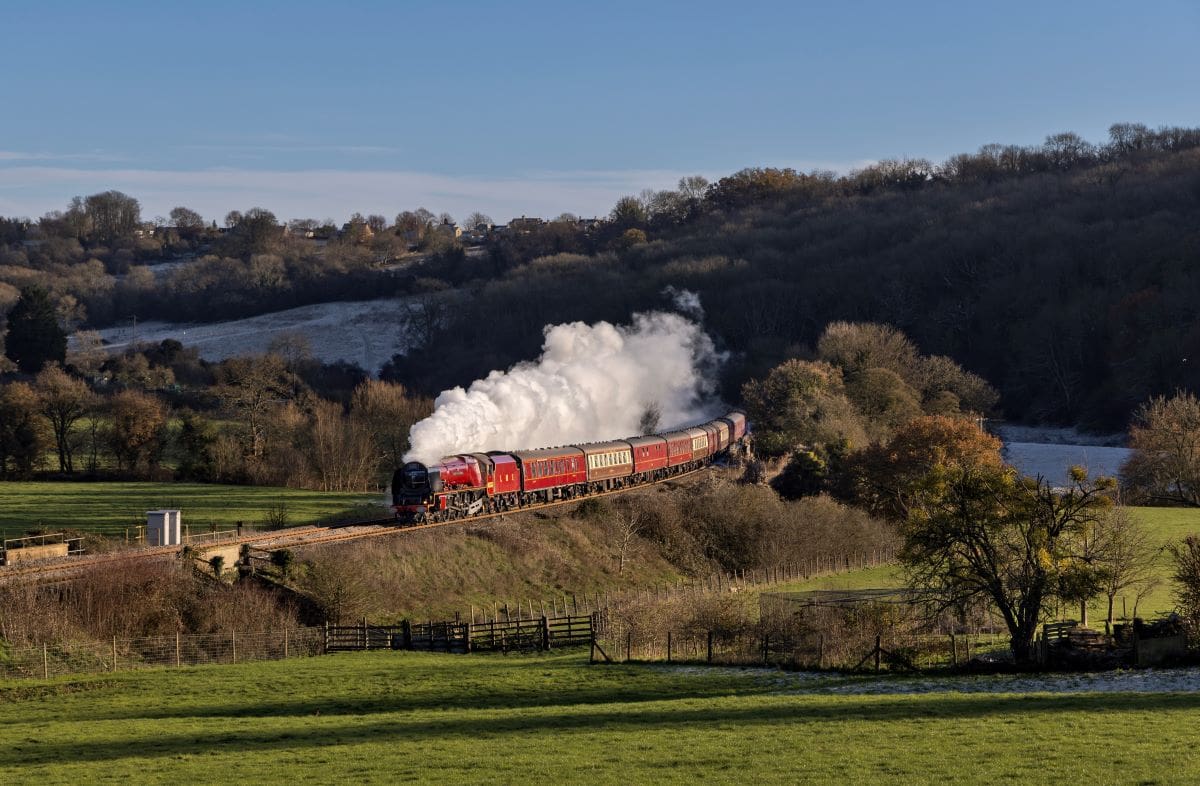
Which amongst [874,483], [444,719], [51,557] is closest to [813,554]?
[874,483]

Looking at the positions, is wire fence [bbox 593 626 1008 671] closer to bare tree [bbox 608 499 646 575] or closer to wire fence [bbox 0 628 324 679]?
wire fence [bbox 0 628 324 679]

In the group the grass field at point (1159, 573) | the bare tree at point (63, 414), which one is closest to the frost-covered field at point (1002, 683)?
the grass field at point (1159, 573)

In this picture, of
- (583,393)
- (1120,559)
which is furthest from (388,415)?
(1120,559)

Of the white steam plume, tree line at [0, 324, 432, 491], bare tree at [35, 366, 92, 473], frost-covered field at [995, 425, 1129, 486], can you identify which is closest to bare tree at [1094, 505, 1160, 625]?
the white steam plume

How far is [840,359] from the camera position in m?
98.7

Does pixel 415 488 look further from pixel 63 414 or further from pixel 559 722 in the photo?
pixel 63 414

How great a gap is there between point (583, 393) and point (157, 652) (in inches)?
1759

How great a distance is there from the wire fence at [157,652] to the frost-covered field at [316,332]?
102941mm

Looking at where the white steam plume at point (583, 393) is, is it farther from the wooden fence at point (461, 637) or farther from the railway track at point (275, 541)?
the wooden fence at point (461, 637)

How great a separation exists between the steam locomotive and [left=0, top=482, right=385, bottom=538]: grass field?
21.5ft

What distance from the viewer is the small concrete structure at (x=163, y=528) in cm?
4766

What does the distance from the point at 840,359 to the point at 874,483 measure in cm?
2699

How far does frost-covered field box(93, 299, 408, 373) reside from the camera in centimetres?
15000

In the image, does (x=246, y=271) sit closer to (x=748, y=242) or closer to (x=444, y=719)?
(x=748, y=242)
